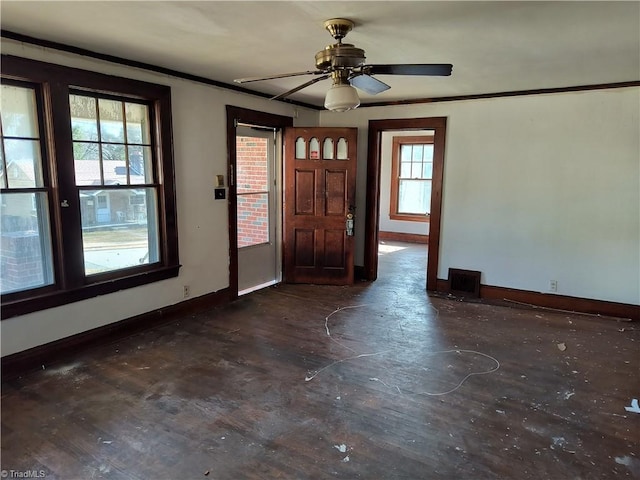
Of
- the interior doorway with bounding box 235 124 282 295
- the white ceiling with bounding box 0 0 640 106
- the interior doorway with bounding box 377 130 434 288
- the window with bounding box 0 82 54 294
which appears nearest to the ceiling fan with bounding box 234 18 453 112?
the white ceiling with bounding box 0 0 640 106

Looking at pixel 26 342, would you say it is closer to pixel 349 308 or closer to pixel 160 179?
pixel 160 179

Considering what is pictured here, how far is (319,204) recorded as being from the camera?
17.5 ft

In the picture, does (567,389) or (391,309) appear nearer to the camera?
(567,389)

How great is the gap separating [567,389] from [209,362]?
258cm

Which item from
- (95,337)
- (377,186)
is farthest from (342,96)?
(377,186)

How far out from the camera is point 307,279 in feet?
18.1

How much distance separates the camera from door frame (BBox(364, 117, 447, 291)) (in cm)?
508

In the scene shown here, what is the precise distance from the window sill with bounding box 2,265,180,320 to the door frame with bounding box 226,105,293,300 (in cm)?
77

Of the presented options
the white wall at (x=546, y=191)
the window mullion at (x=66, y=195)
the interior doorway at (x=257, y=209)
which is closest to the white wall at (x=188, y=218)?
the window mullion at (x=66, y=195)

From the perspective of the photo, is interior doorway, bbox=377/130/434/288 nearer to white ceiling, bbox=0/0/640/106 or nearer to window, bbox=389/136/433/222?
window, bbox=389/136/433/222

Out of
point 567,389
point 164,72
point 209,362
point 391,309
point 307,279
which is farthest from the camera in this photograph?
point 307,279

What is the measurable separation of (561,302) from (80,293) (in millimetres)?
4721

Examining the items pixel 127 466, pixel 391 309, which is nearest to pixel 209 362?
pixel 127 466

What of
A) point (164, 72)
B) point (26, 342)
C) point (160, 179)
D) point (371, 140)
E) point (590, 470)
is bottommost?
point (590, 470)
